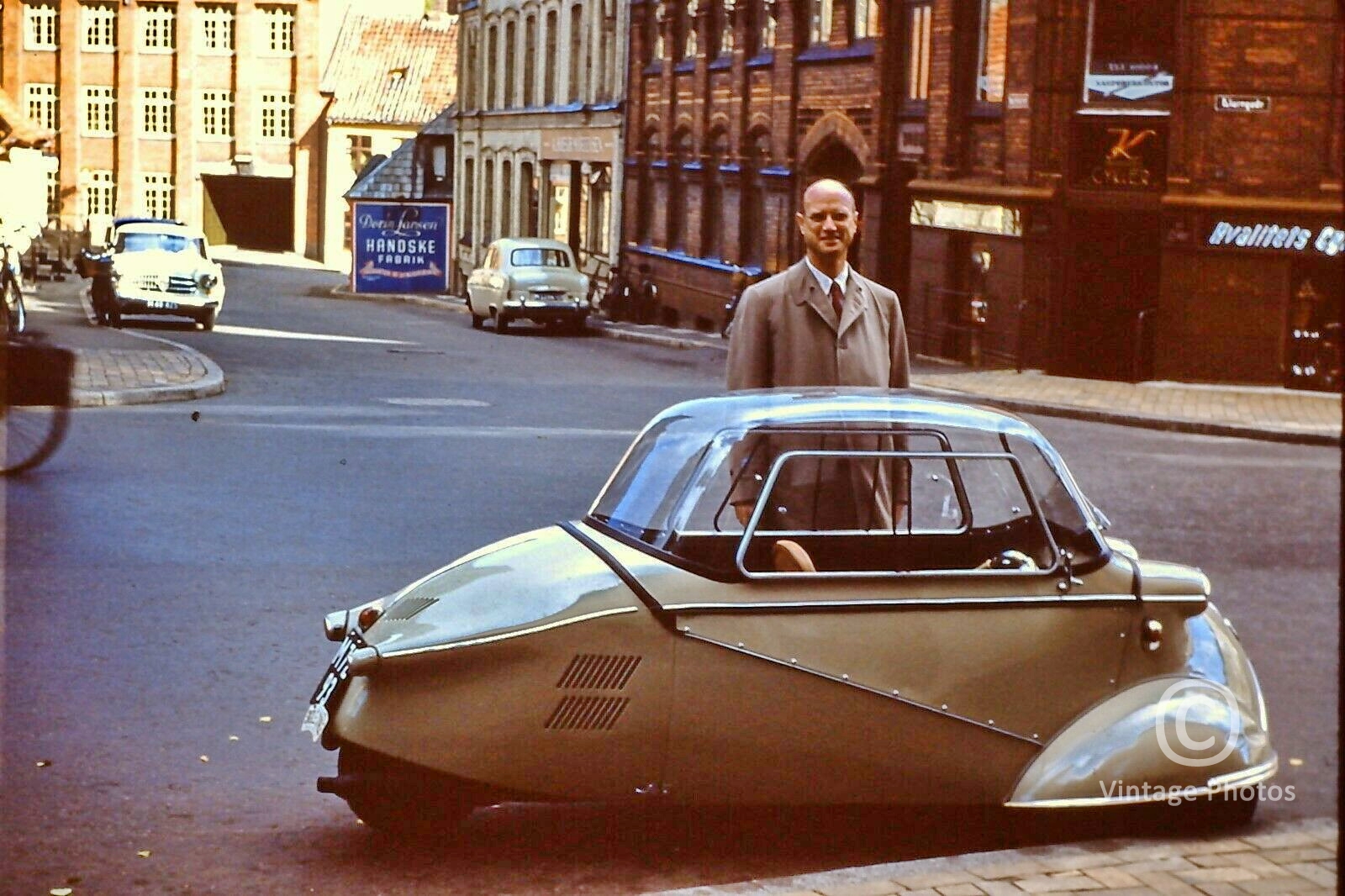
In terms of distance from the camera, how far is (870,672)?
5.73 meters

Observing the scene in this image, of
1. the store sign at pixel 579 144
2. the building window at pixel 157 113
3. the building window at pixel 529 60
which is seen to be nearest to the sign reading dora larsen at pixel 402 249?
the building window at pixel 529 60

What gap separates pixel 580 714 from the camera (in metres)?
5.50

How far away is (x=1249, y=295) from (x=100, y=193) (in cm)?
6600

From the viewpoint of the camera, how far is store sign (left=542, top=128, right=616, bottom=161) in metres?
49.9

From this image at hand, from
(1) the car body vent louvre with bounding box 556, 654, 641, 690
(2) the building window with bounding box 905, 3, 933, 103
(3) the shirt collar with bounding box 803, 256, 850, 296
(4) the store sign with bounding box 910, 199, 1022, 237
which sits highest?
(2) the building window with bounding box 905, 3, 933, 103

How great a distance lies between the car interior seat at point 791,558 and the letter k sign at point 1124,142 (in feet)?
73.3

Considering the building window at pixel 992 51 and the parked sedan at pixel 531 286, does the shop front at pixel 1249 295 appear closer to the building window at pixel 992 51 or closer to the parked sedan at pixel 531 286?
the building window at pixel 992 51

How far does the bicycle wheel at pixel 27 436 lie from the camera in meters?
13.7

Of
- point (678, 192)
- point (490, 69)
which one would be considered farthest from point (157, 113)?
point (678, 192)

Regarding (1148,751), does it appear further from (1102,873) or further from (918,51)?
(918,51)

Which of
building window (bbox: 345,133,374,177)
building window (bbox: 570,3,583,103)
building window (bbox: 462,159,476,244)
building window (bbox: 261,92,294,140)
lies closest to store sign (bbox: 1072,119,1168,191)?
building window (bbox: 570,3,583,103)

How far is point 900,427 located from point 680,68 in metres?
38.8

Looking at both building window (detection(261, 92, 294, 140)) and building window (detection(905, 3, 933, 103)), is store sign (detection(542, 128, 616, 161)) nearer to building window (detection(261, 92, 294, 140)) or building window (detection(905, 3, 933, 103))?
building window (detection(905, 3, 933, 103))

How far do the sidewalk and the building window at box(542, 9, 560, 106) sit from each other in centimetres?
2678
